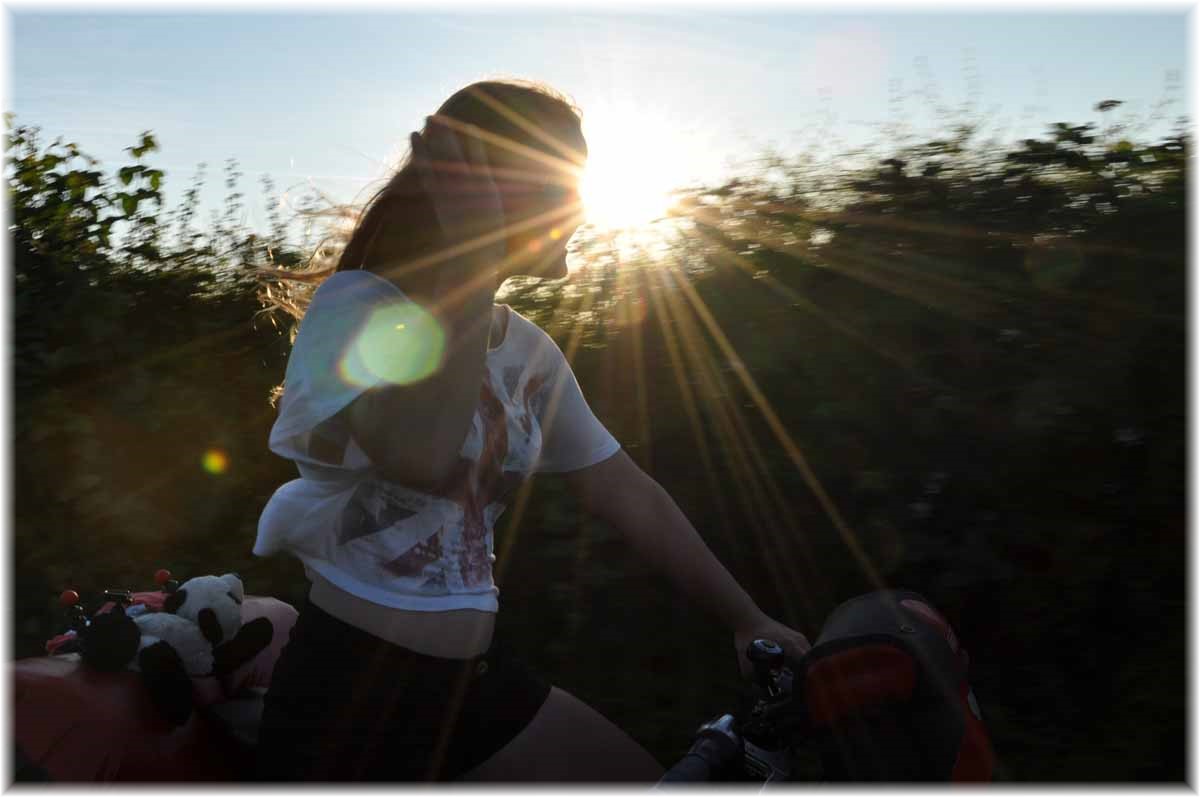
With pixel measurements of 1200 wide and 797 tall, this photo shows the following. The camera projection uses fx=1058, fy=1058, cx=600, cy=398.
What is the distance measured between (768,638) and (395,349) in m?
0.94

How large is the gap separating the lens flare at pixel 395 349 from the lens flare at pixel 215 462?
271 cm

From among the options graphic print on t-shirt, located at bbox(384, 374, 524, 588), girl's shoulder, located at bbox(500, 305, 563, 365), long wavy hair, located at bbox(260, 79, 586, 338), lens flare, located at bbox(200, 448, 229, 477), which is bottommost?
lens flare, located at bbox(200, 448, 229, 477)

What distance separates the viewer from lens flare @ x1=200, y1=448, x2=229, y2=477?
426 centimetres

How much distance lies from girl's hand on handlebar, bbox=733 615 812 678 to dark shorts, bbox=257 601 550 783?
0.52m

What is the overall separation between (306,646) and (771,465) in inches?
55.3

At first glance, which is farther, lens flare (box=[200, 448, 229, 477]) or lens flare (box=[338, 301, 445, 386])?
lens flare (box=[200, 448, 229, 477])

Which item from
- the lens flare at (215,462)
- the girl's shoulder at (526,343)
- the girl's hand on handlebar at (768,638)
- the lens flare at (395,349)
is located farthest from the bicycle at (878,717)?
the lens flare at (215,462)

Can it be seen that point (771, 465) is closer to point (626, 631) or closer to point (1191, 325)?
point (626, 631)

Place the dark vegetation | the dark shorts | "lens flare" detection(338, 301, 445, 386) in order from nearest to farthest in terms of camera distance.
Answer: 1. "lens flare" detection(338, 301, 445, 386)
2. the dark shorts
3. the dark vegetation

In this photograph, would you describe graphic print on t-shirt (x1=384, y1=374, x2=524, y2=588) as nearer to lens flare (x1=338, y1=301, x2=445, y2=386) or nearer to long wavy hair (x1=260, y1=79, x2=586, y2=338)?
lens flare (x1=338, y1=301, x2=445, y2=386)

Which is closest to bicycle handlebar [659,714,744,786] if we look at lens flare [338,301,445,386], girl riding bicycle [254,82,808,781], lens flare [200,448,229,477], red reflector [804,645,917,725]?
red reflector [804,645,917,725]

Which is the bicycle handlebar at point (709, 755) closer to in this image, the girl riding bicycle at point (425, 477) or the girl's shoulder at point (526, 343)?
the girl riding bicycle at point (425, 477)

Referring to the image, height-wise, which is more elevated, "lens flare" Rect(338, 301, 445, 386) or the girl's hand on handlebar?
"lens flare" Rect(338, 301, 445, 386)

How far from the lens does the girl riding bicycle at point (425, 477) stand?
1750 mm
